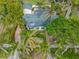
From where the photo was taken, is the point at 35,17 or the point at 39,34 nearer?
the point at 39,34

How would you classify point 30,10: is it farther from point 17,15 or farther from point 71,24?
point 71,24

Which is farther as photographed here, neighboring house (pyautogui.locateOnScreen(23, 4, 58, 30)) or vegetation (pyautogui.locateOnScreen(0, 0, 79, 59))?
neighboring house (pyautogui.locateOnScreen(23, 4, 58, 30))

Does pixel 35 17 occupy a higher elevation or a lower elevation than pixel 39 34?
higher

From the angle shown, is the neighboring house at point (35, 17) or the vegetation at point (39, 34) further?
the neighboring house at point (35, 17)

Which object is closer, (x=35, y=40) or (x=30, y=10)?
(x=35, y=40)

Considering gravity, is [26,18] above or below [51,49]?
above

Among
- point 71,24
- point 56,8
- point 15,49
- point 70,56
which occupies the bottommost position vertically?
point 70,56

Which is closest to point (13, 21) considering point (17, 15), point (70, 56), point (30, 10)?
point (17, 15)
